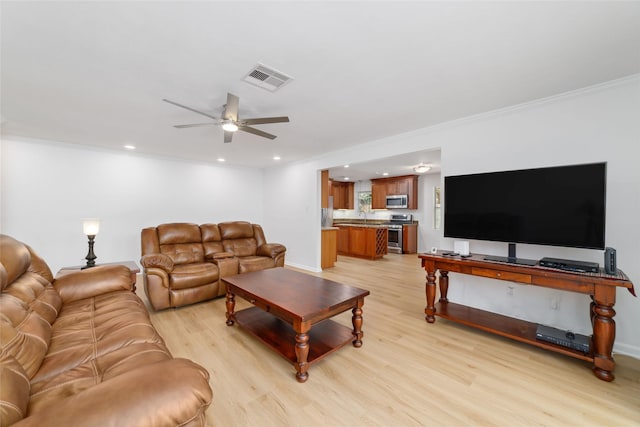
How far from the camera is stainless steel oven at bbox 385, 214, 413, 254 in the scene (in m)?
6.97

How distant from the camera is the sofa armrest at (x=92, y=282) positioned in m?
2.12

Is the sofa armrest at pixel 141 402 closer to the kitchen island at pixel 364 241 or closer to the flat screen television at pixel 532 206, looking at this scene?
the flat screen television at pixel 532 206

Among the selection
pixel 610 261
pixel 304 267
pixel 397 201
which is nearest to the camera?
pixel 610 261

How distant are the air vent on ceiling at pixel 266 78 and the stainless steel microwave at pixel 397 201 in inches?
218

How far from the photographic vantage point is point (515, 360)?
2.15 meters

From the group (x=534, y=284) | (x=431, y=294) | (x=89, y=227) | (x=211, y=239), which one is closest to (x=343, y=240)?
(x=211, y=239)

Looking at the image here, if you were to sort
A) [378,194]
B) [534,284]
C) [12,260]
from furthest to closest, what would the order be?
[378,194] < [534,284] < [12,260]


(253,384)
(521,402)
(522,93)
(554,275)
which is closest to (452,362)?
(521,402)

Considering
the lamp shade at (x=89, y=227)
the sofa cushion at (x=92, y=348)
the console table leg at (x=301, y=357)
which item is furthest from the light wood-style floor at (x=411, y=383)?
the lamp shade at (x=89, y=227)

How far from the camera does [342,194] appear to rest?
820 cm

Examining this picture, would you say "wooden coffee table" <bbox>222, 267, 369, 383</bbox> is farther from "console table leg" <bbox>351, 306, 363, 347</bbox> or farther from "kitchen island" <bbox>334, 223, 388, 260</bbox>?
"kitchen island" <bbox>334, 223, 388, 260</bbox>

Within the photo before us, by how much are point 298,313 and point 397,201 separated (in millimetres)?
5867

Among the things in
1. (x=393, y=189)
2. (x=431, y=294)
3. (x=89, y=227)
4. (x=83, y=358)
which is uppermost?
(x=393, y=189)

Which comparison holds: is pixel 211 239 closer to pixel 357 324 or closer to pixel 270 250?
pixel 270 250
